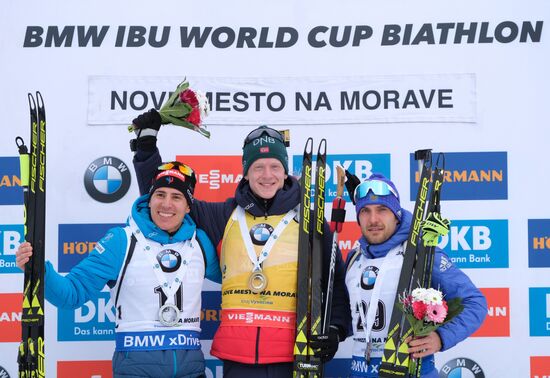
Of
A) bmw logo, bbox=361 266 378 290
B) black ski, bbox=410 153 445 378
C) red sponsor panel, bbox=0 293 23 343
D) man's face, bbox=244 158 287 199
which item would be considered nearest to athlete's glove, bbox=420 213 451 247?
black ski, bbox=410 153 445 378

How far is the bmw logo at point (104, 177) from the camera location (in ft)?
15.6

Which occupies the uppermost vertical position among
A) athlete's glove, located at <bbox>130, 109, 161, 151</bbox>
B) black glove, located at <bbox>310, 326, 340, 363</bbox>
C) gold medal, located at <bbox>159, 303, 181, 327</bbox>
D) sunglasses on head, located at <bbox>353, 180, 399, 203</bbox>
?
athlete's glove, located at <bbox>130, 109, 161, 151</bbox>

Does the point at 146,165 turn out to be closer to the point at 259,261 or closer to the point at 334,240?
the point at 259,261

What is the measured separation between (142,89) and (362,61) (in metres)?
1.43

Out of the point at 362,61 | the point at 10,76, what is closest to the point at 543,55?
the point at 362,61

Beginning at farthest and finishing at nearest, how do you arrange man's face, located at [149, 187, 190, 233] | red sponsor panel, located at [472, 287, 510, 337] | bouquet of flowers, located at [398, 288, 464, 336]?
A: red sponsor panel, located at [472, 287, 510, 337] → man's face, located at [149, 187, 190, 233] → bouquet of flowers, located at [398, 288, 464, 336]

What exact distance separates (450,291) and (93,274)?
182 centimetres

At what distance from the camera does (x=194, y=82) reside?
4.78 m

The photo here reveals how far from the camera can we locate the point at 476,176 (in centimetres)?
475

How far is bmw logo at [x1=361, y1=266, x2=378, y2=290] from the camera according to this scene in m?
3.78

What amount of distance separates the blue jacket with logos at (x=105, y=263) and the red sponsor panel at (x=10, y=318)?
3.52 ft

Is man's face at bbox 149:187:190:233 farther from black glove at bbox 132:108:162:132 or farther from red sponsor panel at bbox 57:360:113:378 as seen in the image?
red sponsor panel at bbox 57:360:113:378

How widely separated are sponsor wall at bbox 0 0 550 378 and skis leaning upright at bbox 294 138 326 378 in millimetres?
839

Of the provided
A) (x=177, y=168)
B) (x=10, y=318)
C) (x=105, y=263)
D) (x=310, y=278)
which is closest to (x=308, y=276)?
(x=310, y=278)
